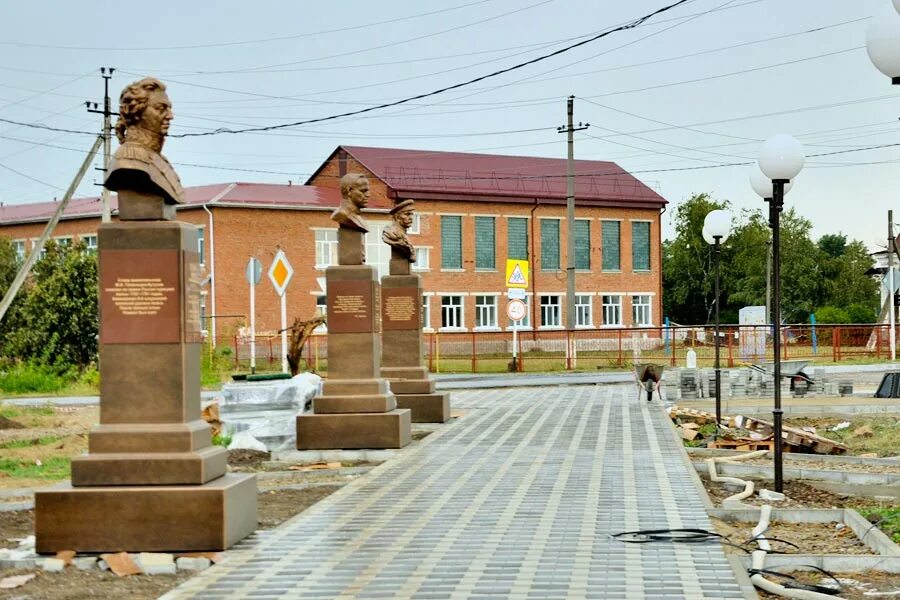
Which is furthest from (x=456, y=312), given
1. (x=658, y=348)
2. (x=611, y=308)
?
(x=658, y=348)

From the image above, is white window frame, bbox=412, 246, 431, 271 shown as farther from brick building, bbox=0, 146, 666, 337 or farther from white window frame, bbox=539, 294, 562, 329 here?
white window frame, bbox=539, 294, 562, 329

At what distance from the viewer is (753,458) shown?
14094 millimetres

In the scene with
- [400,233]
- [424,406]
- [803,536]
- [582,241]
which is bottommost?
[803,536]

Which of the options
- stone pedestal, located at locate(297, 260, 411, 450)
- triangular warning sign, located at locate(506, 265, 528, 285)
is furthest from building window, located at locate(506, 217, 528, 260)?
stone pedestal, located at locate(297, 260, 411, 450)

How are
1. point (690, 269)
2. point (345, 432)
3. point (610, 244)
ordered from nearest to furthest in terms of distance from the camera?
point (345, 432), point (610, 244), point (690, 269)

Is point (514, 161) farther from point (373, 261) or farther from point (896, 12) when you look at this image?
point (896, 12)

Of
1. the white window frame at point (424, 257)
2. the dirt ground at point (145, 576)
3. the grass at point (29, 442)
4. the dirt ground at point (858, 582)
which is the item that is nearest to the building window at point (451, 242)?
the white window frame at point (424, 257)

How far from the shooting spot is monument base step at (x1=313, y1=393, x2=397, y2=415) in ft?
48.6

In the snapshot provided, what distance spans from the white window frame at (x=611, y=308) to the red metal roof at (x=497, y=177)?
5076mm

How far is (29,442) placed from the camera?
17047 millimetres

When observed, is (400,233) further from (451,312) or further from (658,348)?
(451,312)

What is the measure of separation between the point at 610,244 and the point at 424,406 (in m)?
46.9

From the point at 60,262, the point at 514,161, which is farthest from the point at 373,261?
the point at 60,262

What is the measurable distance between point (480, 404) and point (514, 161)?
41.7 m
